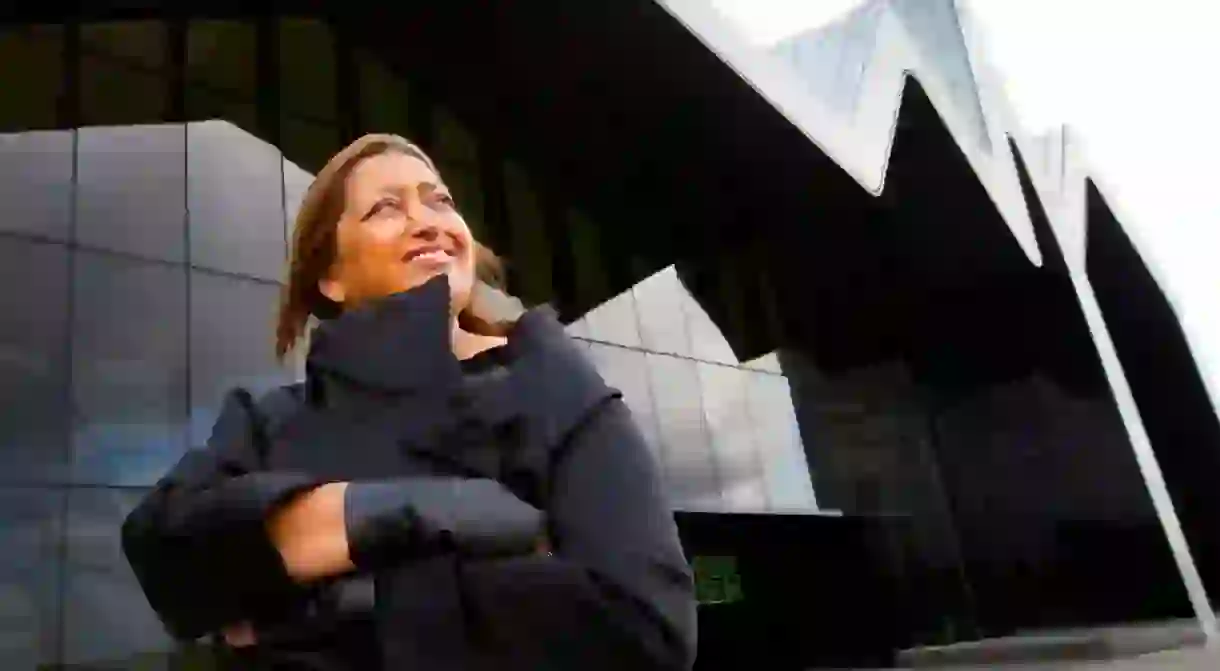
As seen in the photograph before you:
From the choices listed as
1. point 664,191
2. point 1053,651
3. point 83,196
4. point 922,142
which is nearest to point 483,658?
point 83,196

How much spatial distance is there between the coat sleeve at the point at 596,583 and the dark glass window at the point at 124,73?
297 inches

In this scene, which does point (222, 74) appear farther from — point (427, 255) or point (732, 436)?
point (427, 255)

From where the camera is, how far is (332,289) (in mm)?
1353

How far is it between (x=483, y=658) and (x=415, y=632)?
0.26ft

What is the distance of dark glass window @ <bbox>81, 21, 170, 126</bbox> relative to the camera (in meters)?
7.09

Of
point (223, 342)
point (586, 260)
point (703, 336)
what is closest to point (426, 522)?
point (223, 342)

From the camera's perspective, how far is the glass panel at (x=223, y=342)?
6754 mm

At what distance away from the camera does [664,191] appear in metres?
10.5

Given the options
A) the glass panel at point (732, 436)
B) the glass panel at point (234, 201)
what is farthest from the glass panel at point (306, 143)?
the glass panel at point (732, 436)

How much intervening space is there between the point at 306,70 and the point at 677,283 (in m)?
4.92

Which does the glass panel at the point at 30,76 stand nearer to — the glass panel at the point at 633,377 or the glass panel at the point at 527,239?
the glass panel at the point at 527,239

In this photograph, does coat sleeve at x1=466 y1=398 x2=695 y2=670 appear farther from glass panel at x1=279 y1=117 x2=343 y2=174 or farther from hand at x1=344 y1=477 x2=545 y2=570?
glass panel at x1=279 y1=117 x2=343 y2=174

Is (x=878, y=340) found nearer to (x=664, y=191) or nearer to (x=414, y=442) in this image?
(x=664, y=191)

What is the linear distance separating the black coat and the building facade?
510 centimetres
